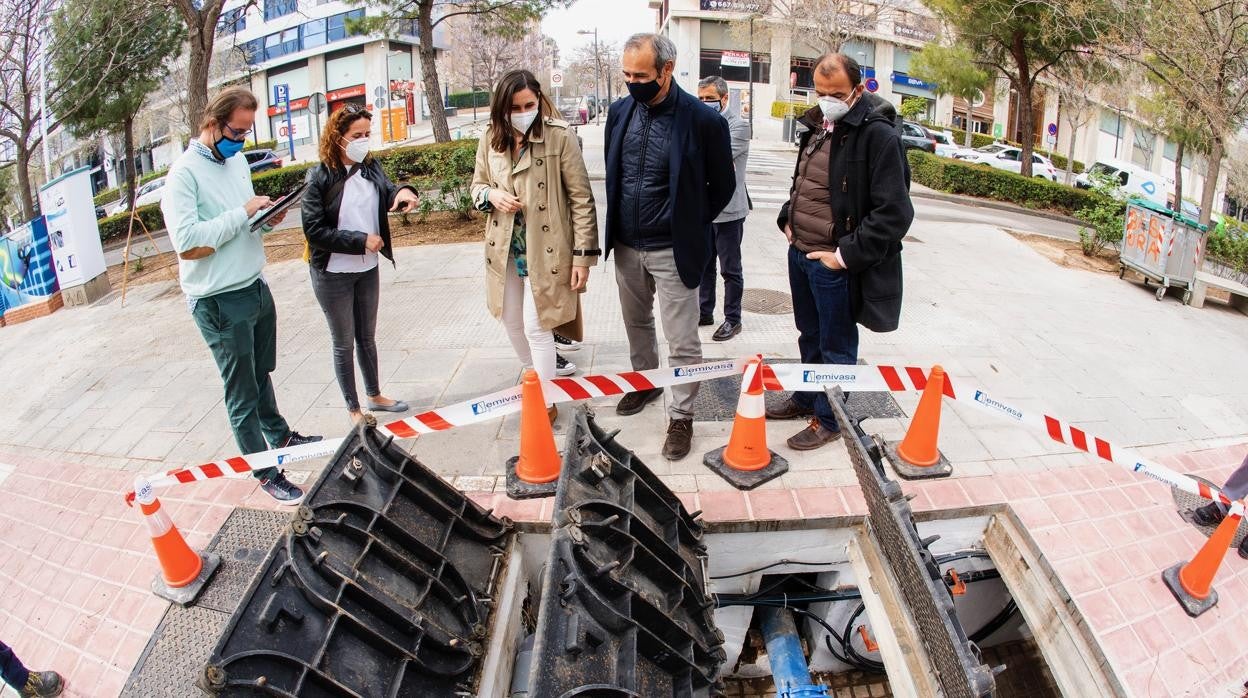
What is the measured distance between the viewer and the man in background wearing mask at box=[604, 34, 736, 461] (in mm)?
3453

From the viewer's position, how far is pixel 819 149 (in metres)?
3.63

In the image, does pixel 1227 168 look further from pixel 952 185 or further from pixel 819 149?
pixel 819 149

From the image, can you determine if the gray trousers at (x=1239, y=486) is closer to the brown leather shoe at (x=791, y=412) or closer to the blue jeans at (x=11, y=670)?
A: the brown leather shoe at (x=791, y=412)

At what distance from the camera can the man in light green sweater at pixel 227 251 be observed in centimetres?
326

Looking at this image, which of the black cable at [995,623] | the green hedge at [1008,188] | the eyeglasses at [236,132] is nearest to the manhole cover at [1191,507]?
the black cable at [995,623]

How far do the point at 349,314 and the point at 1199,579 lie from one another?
4345mm

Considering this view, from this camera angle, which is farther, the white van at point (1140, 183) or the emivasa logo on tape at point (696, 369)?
the white van at point (1140, 183)

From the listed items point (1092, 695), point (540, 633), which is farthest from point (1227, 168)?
point (540, 633)

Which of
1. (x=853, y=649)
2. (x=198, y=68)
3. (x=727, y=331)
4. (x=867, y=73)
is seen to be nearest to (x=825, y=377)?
(x=853, y=649)

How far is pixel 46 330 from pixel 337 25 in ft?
134

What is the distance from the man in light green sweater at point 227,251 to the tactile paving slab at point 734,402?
240cm

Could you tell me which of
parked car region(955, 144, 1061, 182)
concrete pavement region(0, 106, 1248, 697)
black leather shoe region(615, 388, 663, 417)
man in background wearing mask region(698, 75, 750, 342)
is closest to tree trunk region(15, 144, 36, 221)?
concrete pavement region(0, 106, 1248, 697)

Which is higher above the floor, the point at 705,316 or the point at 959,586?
the point at 705,316

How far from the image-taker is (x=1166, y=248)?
8.15 m
